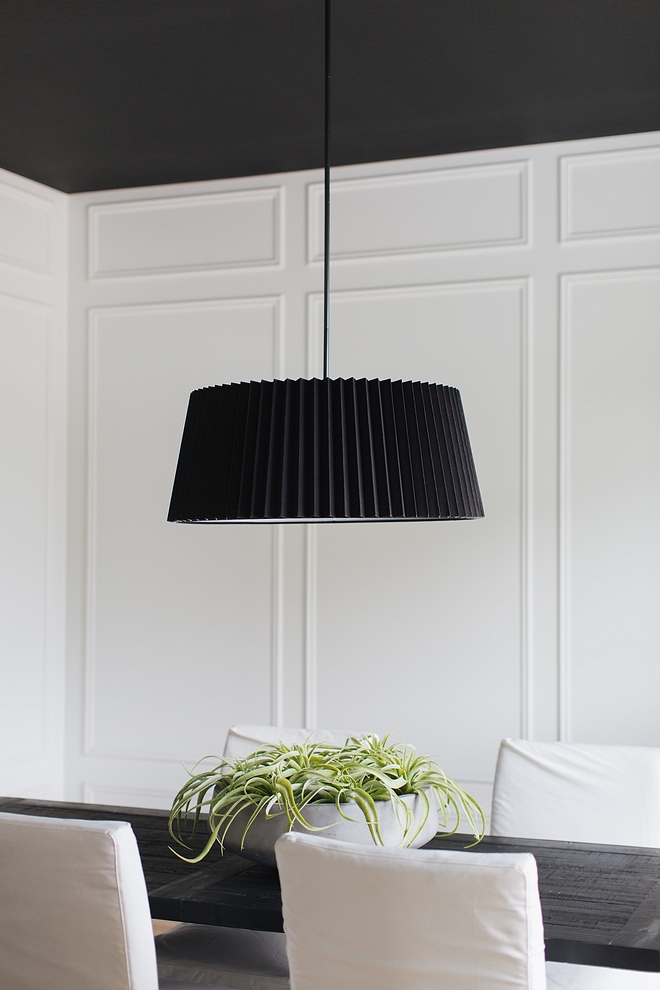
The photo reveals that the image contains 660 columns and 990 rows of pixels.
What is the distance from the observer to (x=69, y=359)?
4090mm

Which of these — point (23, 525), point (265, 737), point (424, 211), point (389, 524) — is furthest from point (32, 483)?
point (424, 211)

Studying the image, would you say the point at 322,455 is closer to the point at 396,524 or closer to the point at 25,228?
the point at 396,524

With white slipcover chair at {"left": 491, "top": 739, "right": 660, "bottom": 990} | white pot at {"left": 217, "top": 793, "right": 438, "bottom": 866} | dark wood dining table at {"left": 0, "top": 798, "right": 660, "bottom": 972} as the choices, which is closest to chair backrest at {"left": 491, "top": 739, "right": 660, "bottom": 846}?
white slipcover chair at {"left": 491, "top": 739, "right": 660, "bottom": 990}

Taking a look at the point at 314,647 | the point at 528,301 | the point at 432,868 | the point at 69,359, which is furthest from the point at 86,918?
the point at 69,359

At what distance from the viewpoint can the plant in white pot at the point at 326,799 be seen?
6.19 ft

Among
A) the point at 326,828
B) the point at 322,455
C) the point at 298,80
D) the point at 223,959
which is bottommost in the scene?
the point at 223,959

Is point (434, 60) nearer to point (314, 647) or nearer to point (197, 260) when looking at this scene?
point (197, 260)

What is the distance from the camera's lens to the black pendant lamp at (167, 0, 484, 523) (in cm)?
166

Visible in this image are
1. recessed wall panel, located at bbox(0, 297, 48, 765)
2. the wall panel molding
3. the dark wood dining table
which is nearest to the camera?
the dark wood dining table

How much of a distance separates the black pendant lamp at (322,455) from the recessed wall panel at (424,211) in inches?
78.0

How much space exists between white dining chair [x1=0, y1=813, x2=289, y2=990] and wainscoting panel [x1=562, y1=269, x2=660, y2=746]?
81.6 inches

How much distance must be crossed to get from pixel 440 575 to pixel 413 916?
2.19 metres

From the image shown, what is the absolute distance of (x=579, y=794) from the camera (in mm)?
2451

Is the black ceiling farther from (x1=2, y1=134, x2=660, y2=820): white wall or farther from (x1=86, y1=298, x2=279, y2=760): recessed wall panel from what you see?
(x1=86, y1=298, x2=279, y2=760): recessed wall panel
